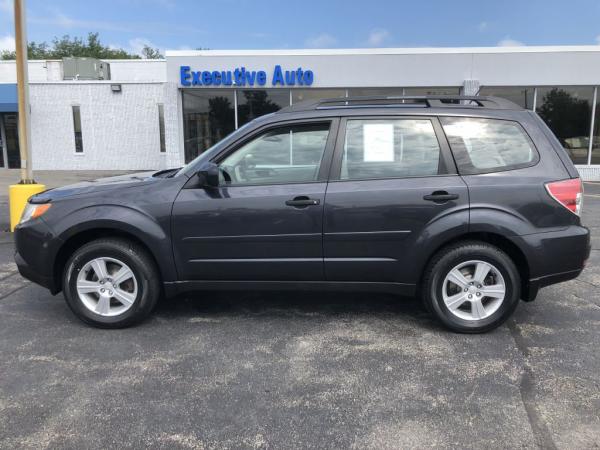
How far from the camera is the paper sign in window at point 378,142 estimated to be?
3936mm

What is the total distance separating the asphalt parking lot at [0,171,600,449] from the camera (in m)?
→ 2.70

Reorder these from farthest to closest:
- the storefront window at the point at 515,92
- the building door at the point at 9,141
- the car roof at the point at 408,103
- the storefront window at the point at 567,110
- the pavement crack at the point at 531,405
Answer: the building door at the point at 9,141 < the storefront window at the point at 567,110 < the storefront window at the point at 515,92 < the car roof at the point at 408,103 < the pavement crack at the point at 531,405

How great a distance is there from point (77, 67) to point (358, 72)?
13164 millimetres

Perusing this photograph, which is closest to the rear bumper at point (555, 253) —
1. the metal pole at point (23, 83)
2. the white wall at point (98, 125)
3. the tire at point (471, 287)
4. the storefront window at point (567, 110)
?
the tire at point (471, 287)

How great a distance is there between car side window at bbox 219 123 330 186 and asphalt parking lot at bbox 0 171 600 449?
1.23m

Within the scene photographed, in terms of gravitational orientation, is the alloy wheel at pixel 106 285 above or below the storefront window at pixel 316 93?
below

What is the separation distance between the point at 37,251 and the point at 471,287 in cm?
341

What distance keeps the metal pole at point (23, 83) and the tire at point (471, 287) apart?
683 cm

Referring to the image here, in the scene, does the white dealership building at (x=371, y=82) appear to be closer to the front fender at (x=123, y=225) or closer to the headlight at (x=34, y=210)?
the headlight at (x=34, y=210)

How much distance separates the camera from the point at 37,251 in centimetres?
405

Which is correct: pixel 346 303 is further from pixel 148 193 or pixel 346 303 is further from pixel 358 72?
pixel 358 72

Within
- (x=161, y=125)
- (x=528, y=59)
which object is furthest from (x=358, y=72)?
(x=161, y=125)

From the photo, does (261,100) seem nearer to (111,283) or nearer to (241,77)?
(241,77)

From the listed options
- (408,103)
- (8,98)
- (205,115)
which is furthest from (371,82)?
(8,98)
